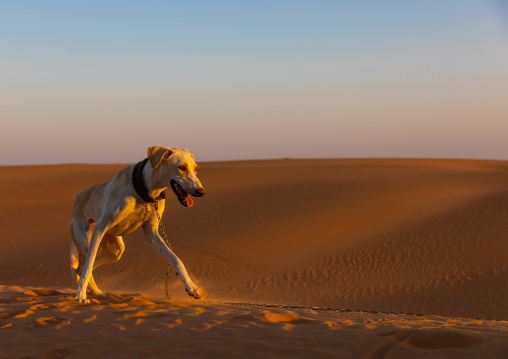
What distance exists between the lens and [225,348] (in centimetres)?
447

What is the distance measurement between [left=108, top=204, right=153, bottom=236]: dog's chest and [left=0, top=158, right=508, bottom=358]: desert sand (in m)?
0.96

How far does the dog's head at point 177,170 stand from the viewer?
22.3 ft

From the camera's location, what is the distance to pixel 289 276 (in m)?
15.6

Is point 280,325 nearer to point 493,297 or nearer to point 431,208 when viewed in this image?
point 493,297

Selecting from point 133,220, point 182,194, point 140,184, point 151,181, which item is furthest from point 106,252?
point 182,194

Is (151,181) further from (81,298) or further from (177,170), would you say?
(81,298)

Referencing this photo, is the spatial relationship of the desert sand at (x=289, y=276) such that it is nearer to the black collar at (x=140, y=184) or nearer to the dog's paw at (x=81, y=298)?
the dog's paw at (x=81, y=298)

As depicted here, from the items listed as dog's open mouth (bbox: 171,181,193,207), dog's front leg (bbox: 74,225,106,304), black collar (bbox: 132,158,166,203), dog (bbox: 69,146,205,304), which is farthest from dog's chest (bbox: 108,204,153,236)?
dog's open mouth (bbox: 171,181,193,207)

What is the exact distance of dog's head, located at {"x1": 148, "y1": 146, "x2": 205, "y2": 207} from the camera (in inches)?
268

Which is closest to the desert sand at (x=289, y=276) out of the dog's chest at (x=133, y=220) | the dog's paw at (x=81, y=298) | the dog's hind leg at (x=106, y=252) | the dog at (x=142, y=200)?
the dog's paw at (x=81, y=298)

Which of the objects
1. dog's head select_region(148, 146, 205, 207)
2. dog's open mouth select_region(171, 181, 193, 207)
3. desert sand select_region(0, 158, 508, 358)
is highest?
dog's head select_region(148, 146, 205, 207)

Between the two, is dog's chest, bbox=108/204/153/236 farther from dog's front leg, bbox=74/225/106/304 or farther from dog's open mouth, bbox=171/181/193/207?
dog's open mouth, bbox=171/181/193/207

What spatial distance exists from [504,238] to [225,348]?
1495cm

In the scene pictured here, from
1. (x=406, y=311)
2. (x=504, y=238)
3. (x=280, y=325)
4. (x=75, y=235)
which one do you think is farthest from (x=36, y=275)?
(x=504, y=238)
